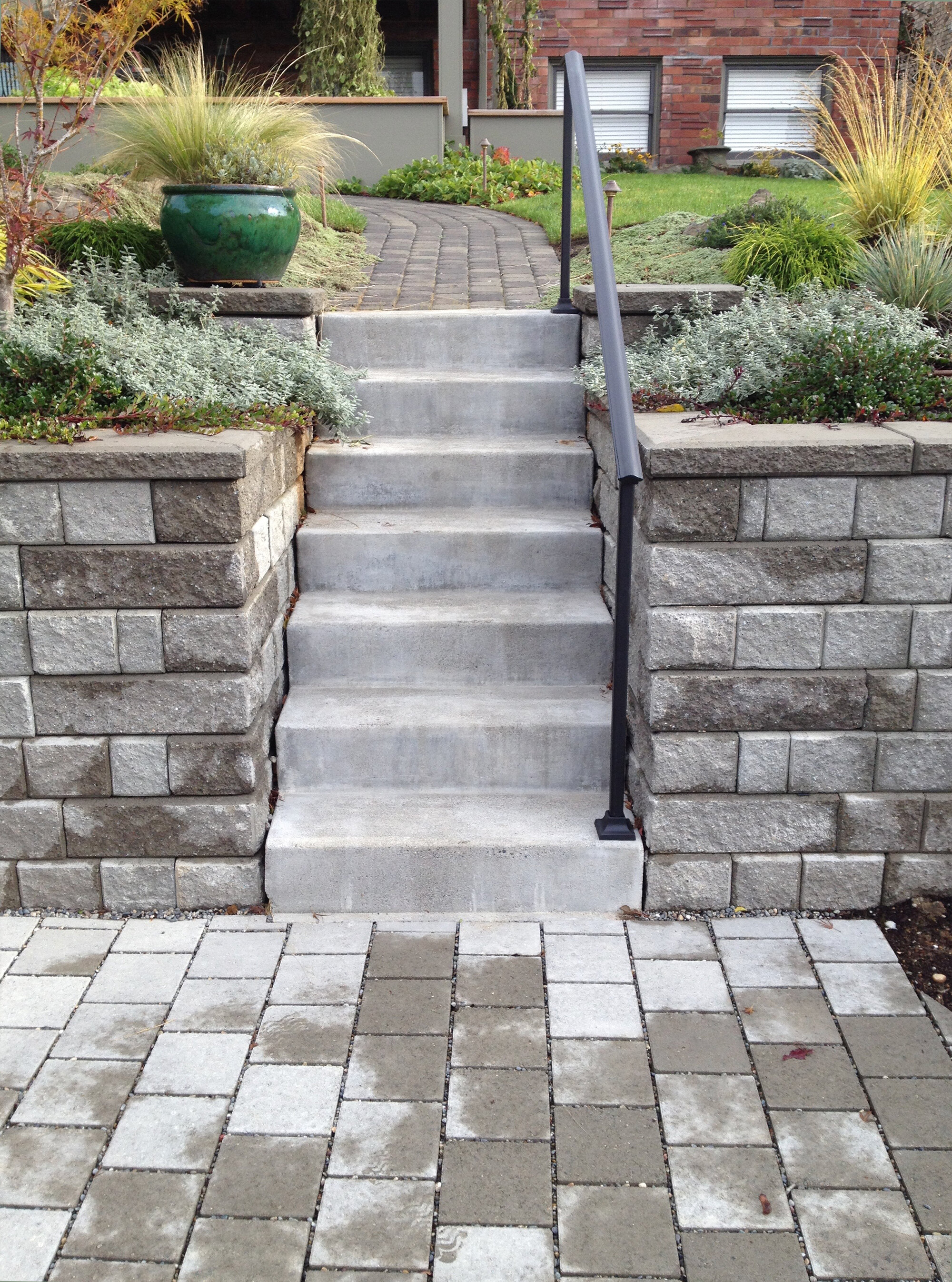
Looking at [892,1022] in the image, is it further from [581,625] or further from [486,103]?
[486,103]

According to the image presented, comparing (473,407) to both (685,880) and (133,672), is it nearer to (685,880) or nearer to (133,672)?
(133,672)

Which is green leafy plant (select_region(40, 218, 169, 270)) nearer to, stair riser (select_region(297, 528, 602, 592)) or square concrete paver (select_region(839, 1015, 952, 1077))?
stair riser (select_region(297, 528, 602, 592))

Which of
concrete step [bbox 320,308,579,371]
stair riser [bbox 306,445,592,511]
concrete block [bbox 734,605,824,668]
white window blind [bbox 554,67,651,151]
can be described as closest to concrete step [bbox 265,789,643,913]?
concrete block [bbox 734,605,824,668]

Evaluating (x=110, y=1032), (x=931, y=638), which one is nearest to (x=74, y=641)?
(x=110, y=1032)

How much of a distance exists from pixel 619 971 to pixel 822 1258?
0.88 m

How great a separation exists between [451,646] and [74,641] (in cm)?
109

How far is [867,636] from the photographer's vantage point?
2.87 m

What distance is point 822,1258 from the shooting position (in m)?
1.89

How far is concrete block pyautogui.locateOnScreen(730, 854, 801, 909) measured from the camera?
297 cm

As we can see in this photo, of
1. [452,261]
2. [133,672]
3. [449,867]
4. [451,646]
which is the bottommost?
[449,867]

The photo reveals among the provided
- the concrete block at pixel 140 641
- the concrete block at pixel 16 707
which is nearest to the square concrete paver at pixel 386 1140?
the concrete block at pixel 140 641

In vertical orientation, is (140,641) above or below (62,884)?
above

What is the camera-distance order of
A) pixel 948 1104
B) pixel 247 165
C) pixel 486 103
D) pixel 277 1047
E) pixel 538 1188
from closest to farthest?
pixel 538 1188
pixel 948 1104
pixel 277 1047
pixel 247 165
pixel 486 103

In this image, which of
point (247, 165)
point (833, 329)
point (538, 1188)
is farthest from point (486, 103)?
point (538, 1188)
